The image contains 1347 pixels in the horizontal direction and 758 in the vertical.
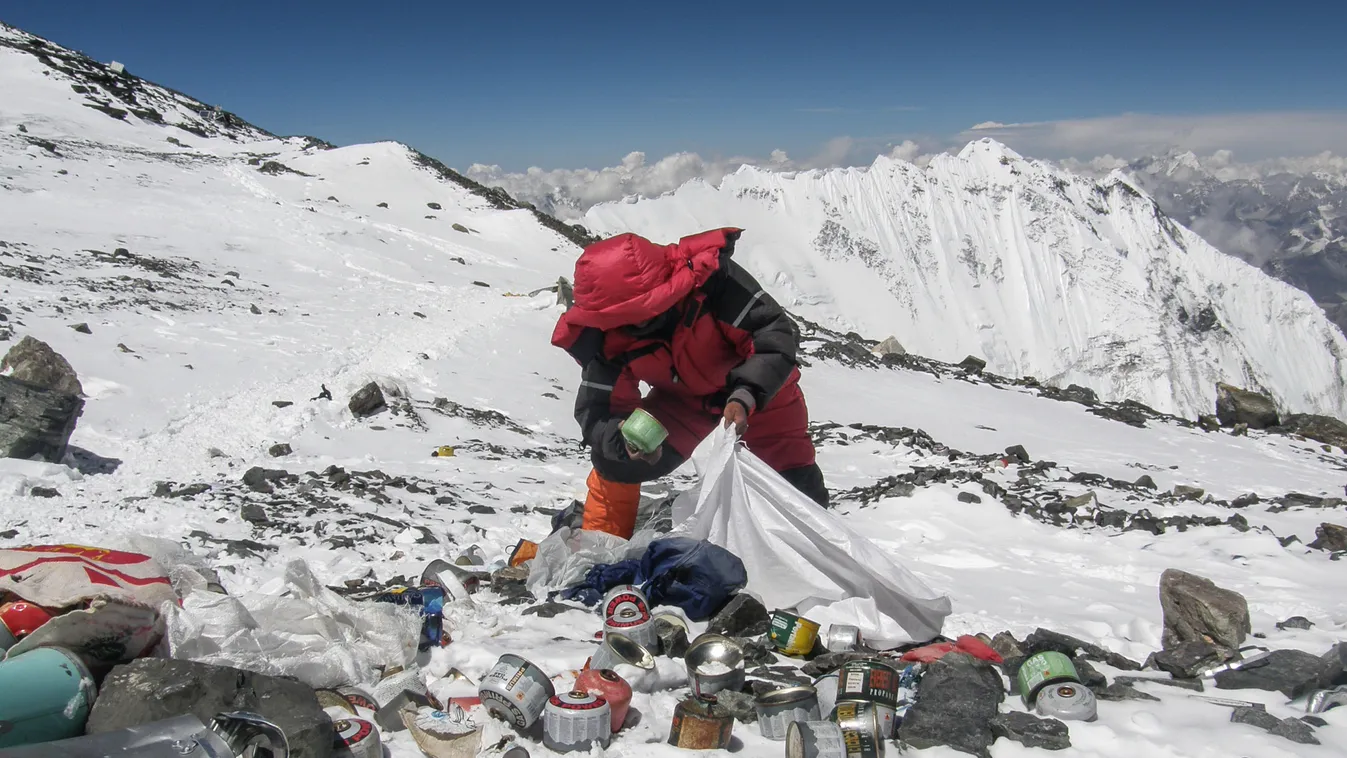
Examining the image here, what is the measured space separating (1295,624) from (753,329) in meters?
3.55

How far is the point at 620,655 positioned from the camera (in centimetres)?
364

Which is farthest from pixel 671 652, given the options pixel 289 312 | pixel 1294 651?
pixel 289 312

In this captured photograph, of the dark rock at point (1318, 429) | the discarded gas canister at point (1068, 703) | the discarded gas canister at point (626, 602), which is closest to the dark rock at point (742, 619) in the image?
the discarded gas canister at point (626, 602)

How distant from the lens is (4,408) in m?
7.22

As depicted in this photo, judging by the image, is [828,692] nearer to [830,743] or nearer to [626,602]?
[830,743]

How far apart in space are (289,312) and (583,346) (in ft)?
39.0

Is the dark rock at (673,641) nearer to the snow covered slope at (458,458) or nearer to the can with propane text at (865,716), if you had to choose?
the snow covered slope at (458,458)

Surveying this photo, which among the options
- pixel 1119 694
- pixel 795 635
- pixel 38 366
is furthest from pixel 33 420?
pixel 1119 694

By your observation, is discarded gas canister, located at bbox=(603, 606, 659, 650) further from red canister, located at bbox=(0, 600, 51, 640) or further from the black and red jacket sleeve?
red canister, located at bbox=(0, 600, 51, 640)

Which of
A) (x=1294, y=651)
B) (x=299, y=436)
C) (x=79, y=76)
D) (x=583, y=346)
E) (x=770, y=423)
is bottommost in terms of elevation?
(x=299, y=436)

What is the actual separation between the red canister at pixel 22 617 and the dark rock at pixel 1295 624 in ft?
19.7

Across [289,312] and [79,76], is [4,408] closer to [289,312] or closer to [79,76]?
[289,312]

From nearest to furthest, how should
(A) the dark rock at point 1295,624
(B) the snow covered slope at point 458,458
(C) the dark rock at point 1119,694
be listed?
(C) the dark rock at point 1119,694 → (A) the dark rock at point 1295,624 → (B) the snow covered slope at point 458,458

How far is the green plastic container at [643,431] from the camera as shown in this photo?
16.1ft
